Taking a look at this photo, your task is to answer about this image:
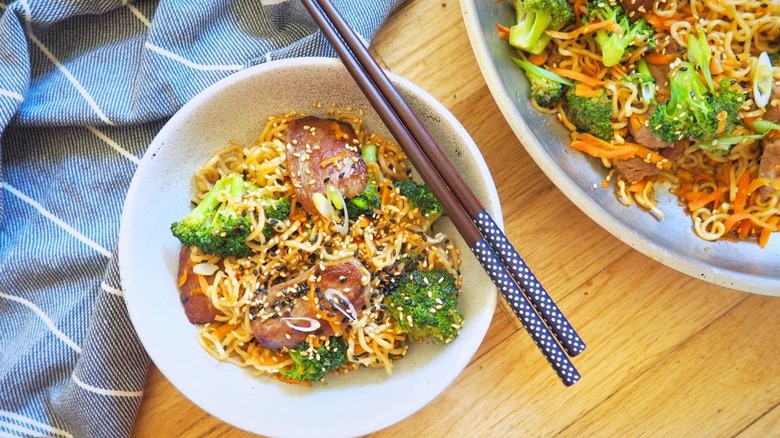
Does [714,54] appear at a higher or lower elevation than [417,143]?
lower

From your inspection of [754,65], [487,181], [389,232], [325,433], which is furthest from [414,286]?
[754,65]

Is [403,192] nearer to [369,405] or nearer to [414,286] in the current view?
[414,286]

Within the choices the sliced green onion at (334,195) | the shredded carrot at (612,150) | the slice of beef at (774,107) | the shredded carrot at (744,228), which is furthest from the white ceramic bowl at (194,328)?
the slice of beef at (774,107)

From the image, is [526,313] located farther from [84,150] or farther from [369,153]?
[84,150]

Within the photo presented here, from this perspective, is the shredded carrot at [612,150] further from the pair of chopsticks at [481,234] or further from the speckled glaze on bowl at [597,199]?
the pair of chopsticks at [481,234]

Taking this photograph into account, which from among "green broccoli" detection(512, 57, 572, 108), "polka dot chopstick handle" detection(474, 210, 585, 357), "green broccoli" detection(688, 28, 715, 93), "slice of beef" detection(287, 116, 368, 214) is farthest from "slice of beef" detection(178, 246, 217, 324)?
"green broccoli" detection(688, 28, 715, 93)
